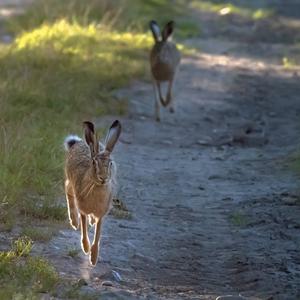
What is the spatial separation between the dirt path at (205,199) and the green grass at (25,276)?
24 cm

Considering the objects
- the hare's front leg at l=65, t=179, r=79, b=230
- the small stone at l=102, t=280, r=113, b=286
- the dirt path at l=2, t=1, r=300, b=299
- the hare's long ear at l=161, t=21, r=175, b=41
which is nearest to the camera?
the small stone at l=102, t=280, r=113, b=286

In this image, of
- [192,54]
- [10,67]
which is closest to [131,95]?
[10,67]

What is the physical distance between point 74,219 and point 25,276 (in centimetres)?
163

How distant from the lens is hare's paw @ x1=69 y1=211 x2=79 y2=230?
801 cm

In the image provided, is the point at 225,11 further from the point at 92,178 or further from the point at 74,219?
the point at 92,178

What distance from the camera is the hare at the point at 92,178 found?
22.5 ft

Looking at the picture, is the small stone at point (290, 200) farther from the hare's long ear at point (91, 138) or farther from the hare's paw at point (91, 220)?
the hare's long ear at point (91, 138)

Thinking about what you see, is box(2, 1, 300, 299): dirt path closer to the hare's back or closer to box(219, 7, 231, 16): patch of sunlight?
the hare's back

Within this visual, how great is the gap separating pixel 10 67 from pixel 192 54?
5.31 meters

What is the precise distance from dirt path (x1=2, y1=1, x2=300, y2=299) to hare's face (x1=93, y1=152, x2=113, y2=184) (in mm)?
642

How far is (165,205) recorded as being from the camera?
936 cm

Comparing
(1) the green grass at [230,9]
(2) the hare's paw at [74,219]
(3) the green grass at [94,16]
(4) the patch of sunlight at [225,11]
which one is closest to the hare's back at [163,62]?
(3) the green grass at [94,16]

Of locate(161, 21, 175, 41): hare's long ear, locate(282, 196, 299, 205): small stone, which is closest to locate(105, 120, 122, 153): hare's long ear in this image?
locate(282, 196, 299, 205): small stone

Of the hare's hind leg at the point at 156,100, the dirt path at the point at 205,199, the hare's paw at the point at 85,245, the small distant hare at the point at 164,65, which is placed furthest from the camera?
the small distant hare at the point at 164,65
